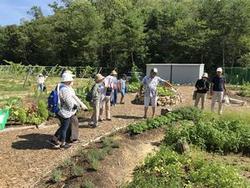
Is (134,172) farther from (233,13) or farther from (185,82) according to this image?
(233,13)

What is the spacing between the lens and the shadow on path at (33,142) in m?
10.8

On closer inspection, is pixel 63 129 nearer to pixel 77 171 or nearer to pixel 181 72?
pixel 77 171

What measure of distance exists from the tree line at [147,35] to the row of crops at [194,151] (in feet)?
108

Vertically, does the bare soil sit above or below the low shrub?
below

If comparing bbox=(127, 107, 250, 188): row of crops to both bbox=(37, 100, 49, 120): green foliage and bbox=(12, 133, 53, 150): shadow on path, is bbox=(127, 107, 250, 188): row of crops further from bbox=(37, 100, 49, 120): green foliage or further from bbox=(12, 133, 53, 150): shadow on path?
bbox=(37, 100, 49, 120): green foliage

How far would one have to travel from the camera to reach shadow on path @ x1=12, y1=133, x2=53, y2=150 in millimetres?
10789

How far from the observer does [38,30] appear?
64.9 metres

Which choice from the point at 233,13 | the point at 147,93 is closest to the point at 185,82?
the point at 233,13

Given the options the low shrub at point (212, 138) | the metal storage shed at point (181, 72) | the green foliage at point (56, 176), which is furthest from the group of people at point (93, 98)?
the metal storage shed at point (181, 72)

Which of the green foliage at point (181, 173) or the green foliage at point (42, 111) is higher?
the green foliage at point (42, 111)

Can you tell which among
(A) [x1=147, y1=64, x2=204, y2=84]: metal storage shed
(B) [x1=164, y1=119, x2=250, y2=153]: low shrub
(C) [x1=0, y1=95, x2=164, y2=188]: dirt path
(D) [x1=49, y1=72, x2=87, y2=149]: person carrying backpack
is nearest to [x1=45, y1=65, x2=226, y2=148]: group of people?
(D) [x1=49, y1=72, x2=87, y2=149]: person carrying backpack

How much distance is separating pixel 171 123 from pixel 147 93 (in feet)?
6.61

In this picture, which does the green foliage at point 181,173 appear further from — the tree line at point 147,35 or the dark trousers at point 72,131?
the tree line at point 147,35

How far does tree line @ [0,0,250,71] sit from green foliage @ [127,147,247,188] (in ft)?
121
